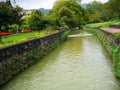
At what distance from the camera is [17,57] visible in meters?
12.8

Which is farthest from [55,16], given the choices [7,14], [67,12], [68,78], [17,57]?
[68,78]

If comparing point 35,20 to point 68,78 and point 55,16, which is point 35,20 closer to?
point 68,78

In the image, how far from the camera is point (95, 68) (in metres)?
13.0

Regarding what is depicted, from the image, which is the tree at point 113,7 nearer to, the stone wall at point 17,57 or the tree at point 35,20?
the tree at point 35,20

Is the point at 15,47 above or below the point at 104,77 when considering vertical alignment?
above

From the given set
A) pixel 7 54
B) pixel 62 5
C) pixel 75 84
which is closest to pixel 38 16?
pixel 7 54

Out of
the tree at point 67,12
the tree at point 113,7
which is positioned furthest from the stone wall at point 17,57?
the tree at point 67,12

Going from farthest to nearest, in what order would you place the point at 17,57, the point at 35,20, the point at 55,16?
the point at 55,16
the point at 35,20
the point at 17,57

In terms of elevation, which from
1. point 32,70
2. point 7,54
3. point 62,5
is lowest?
point 32,70

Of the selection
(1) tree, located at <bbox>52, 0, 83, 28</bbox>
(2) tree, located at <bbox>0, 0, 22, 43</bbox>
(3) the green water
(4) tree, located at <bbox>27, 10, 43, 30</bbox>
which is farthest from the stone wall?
(1) tree, located at <bbox>52, 0, 83, 28</bbox>

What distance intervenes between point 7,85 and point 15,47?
115 inches

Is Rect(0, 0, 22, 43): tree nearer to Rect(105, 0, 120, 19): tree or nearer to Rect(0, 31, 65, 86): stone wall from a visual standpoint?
Rect(0, 31, 65, 86): stone wall

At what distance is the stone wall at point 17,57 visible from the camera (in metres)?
10.9

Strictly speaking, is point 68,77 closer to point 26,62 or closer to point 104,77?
point 104,77
